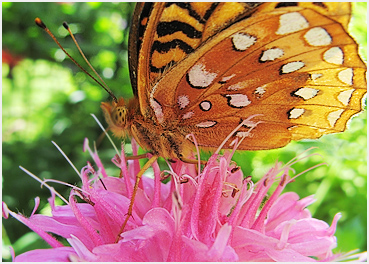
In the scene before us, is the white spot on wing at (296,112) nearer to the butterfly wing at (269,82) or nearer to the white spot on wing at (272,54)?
the butterfly wing at (269,82)

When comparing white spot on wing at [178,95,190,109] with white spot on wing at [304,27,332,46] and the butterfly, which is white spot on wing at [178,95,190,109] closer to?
the butterfly

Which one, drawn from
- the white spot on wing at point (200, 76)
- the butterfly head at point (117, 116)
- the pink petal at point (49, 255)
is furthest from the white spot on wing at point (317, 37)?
the pink petal at point (49, 255)

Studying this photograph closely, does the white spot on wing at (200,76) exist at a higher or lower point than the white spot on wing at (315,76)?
higher

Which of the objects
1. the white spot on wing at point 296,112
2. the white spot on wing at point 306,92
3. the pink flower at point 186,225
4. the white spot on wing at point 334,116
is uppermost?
the white spot on wing at point 306,92

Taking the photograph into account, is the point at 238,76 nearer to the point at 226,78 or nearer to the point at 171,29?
the point at 226,78

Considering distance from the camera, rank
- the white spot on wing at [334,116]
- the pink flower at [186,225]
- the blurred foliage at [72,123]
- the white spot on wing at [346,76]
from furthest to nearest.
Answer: the blurred foliage at [72,123] → the white spot on wing at [334,116] → the white spot on wing at [346,76] → the pink flower at [186,225]

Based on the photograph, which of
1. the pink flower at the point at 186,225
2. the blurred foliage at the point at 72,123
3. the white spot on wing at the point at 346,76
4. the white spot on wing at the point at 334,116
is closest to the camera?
the pink flower at the point at 186,225

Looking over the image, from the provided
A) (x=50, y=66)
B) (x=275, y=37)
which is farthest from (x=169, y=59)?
(x=50, y=66)
